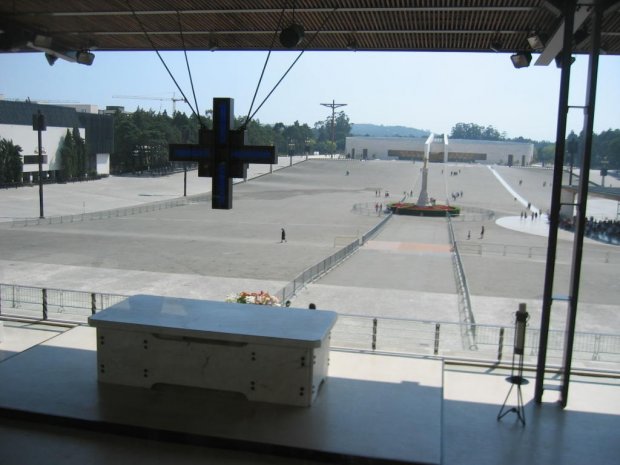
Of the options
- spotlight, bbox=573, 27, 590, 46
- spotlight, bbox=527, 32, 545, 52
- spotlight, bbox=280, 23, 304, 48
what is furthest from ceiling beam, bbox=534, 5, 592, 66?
spotlight, bbox=280, 23, 304, 48

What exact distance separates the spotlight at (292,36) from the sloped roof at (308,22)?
24 centimetres

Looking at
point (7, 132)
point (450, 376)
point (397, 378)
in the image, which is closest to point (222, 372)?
point (397, 378)

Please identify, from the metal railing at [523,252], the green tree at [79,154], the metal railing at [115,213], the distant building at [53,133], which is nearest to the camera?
the metal railing at [523,252]

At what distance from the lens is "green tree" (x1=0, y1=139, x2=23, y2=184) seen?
53781mm

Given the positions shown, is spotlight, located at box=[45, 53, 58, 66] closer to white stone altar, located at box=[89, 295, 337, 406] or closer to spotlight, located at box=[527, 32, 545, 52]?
white stone altar, located at box=[89, 295, 337, 406]

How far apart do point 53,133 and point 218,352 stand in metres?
61.7

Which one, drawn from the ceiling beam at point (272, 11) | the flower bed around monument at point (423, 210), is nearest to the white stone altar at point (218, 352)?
the ceiling beam at point (272, 11)

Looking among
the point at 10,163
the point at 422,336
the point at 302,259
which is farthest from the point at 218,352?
the point at 10,163

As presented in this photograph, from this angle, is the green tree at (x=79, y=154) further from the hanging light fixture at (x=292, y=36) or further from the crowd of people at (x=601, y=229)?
the hanging light fixture at (x=292, y=36)

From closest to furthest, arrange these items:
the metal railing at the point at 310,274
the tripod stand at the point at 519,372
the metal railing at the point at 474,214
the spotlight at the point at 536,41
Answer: the tripod stand at the point at 519,372 < the spotlight at the point at 536,41 < the metal railing at the point at 310,274 < the metal railing at the point at 474,214

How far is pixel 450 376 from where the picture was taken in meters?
8.09

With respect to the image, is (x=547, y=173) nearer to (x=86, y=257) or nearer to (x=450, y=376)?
(x=86, y=257)

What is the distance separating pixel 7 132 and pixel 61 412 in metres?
56.6

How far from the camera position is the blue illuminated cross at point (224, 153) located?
764cm
